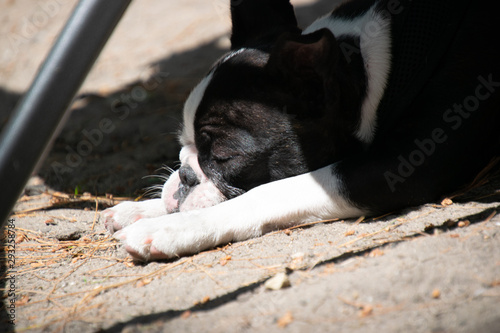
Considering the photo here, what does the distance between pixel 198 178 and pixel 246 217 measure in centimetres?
39

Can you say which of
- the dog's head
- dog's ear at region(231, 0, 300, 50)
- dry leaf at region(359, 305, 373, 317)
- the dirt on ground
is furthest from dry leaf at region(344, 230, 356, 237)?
dog's ear at region(231, 0, 300, 50)

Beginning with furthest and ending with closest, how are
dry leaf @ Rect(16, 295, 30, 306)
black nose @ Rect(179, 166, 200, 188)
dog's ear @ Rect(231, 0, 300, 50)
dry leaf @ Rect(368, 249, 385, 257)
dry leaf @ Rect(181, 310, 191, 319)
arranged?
dog's ear @ Rect(231, 0, 300, 50) → black nose @ Rect(179, 166, 200, 188) → dry leaf @ Rect(16, 295, 30, 306) → dry leaf @ Rect(368, 249, 385, 257) → dry leaf @ Rect(181, 310, 191, 319)

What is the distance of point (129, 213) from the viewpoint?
2.57 metres

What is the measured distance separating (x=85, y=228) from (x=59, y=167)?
4.17ft

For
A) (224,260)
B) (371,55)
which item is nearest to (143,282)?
(224,260)

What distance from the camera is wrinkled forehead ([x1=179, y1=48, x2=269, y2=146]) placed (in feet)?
7.89

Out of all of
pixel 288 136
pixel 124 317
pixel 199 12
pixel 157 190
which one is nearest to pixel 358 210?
pixel 288 136

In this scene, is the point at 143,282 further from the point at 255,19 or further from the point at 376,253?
the point at 255,19

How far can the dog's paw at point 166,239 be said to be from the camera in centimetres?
214

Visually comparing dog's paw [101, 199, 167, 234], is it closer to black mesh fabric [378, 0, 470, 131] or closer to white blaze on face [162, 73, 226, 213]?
white blaze on face [162, 73, 226, 213]

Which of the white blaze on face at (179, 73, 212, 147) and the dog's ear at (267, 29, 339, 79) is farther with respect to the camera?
the white blaze on face at (179, 73, 212, 147)

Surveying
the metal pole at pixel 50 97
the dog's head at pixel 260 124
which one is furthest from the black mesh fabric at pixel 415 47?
the metal pole at pixel 50 97

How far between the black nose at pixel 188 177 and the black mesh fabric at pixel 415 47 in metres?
0.96

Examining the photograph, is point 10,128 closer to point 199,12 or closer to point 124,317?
point 124,317
